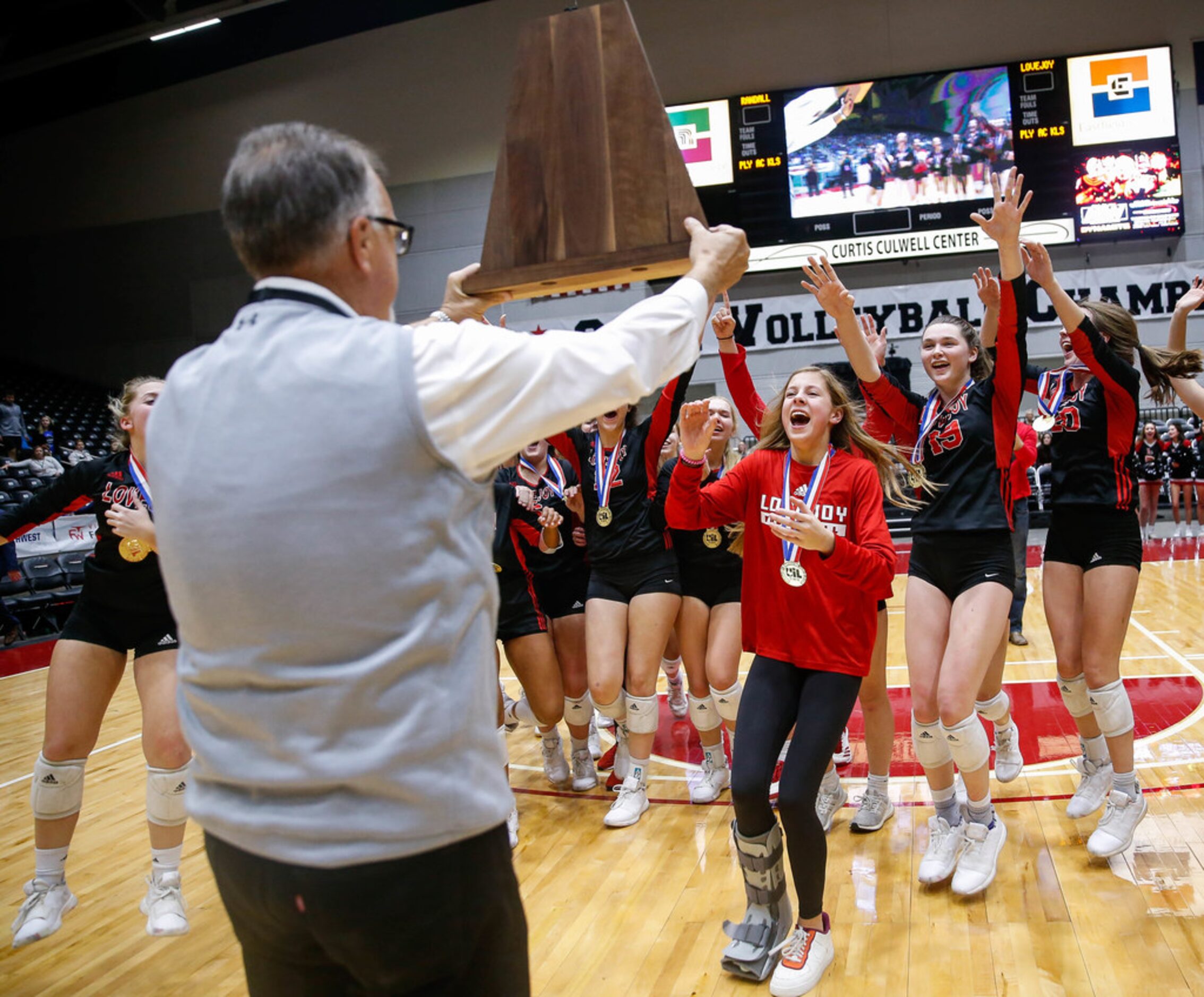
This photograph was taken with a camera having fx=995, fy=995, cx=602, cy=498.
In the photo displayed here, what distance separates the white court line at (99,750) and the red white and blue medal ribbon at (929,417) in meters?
5.01

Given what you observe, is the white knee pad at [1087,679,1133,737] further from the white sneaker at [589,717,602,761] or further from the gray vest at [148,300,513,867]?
the gray vest at [148,300,513,867]

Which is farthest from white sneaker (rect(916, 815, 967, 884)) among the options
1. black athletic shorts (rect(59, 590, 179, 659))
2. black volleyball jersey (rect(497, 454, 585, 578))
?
black athletic shorts (rect(59, 590, 179, 659))

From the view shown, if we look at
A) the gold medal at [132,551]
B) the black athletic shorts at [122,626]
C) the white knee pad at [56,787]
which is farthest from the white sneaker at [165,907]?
the gold medal at [132,551]

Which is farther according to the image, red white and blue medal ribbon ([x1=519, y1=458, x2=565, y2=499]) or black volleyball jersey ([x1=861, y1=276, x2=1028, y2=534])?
red white and blue medal ribbon ([x1=519, y1=458, x2=565, y2=499])

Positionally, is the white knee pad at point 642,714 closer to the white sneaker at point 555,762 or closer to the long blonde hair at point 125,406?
the white sneaker at point 555,762

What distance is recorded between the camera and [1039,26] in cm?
1526

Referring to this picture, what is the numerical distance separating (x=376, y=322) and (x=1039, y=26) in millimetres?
17129

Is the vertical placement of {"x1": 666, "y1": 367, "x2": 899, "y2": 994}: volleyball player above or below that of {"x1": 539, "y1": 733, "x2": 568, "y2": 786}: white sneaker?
above

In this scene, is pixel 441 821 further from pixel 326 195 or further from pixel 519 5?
pixel 519 5

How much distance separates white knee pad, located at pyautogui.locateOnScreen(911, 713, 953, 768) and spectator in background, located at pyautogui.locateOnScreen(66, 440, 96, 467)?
13.0 m

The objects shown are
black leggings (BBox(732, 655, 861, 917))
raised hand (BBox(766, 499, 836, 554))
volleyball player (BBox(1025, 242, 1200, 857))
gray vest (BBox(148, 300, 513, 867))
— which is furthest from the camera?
volleyball player (BBox(1025, 242, 1200, 857))

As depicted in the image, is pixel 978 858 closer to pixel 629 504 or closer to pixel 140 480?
pixel 629 504

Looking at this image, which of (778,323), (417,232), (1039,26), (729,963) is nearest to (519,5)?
(417,232)

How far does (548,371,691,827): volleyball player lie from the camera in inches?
192
